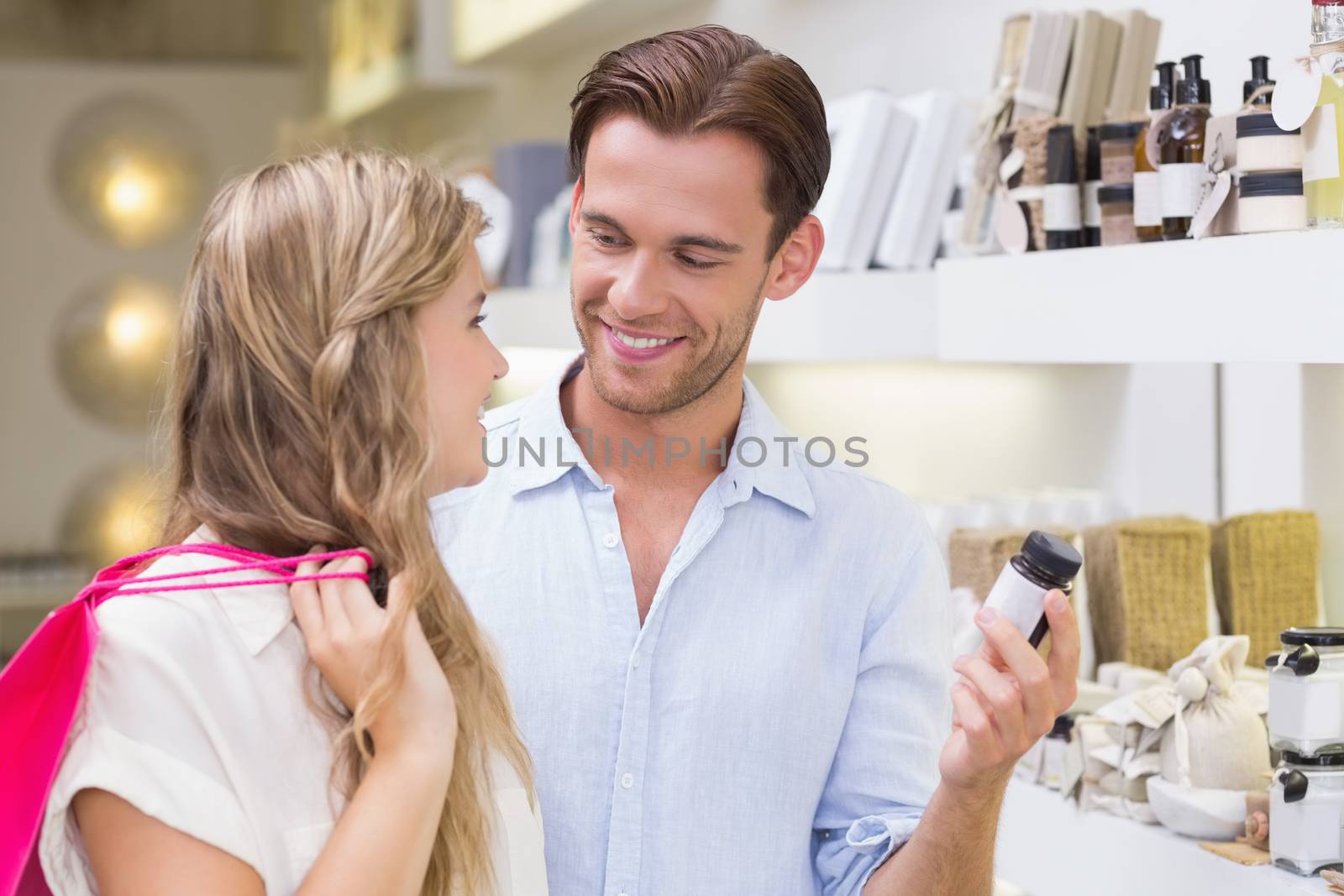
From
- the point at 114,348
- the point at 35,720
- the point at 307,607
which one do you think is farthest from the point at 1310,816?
the point at 114,348

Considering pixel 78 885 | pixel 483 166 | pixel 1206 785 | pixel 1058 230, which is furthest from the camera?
pixel 483 166

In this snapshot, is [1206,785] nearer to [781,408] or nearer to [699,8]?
[781,408]

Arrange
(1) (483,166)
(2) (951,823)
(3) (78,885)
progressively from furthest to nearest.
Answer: (1) (483,166)
(2) (951,823)
(3) (78,885)

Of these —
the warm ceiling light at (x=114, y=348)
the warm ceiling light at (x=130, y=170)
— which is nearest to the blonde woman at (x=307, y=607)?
the warm ceiling light at (x=114, y=348)

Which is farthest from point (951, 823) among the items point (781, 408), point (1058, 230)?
point (781, 408)

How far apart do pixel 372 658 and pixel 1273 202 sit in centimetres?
79

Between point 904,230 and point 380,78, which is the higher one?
point 380,78

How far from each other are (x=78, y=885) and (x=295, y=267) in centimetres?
38

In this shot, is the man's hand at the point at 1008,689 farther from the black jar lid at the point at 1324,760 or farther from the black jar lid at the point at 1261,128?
the black jar lid at the point at 1261,128

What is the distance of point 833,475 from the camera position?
54.4 inches

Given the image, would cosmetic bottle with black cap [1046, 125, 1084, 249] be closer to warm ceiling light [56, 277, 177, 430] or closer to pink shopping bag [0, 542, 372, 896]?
pink shopping bag [0, 542, 372, 896]

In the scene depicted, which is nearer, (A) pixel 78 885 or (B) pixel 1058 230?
(A) pixel 78 885

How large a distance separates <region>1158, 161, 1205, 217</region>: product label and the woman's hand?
2.57ft

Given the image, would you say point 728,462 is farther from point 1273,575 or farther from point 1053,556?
point 1273,575
